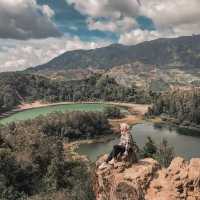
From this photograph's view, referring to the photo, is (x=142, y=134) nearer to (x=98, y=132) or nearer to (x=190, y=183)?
(x=98, y=132)

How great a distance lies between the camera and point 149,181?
53.7ft

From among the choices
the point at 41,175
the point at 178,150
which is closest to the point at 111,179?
the point at 41,175

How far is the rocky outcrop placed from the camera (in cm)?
1570

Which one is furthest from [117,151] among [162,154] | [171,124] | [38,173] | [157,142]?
[171,124]

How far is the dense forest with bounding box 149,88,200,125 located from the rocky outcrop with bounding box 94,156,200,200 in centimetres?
12689

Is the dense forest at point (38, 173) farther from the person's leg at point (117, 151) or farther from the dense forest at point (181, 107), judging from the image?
the dense forest at point (181, 107)

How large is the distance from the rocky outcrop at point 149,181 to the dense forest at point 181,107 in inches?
4996

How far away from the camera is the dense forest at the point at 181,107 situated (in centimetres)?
14062

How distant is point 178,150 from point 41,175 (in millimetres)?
53212

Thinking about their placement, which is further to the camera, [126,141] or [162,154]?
[162,154]

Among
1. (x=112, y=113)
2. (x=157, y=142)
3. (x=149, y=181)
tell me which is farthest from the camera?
(x=112, y=113)

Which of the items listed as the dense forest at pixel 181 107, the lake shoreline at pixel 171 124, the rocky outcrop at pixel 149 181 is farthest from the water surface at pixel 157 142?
the rocky outcrop at pixel 149 181

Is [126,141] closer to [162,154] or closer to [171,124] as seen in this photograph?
[162,154]

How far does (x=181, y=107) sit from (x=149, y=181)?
140 metres
